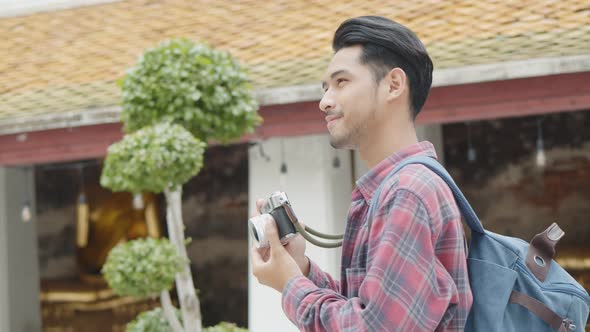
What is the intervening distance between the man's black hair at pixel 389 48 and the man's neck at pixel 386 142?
0.06m

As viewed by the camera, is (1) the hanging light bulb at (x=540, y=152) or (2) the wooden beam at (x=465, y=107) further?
(1) the hanging light bulb at (x=540, y=152)

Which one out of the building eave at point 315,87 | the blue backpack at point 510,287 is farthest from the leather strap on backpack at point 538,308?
the building eave at point 315,87

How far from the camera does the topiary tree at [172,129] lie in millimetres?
5336

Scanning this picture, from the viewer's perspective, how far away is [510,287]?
1583 mm

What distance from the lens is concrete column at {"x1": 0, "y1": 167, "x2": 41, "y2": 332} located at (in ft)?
27.4

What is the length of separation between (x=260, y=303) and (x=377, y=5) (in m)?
2.52

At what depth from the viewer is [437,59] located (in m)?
6.29

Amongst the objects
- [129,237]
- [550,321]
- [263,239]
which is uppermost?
[263,239]

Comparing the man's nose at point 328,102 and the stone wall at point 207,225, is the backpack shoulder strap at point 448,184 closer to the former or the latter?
the man's nose at point 328,102

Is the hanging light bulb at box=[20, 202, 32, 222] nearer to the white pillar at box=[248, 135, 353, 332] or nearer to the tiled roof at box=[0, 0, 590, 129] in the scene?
the tiled roof at box=[0, 0, 590, 129]

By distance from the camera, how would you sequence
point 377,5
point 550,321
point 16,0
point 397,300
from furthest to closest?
1. point 16,0
2. point 377,5
3. point 550,321
4. point 397,300

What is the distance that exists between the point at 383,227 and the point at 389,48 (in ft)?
1.18

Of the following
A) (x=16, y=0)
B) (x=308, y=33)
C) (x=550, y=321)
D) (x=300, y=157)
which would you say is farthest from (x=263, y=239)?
(x=16, y=0)

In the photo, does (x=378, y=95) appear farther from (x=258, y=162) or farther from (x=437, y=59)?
(x=258, y=162)
